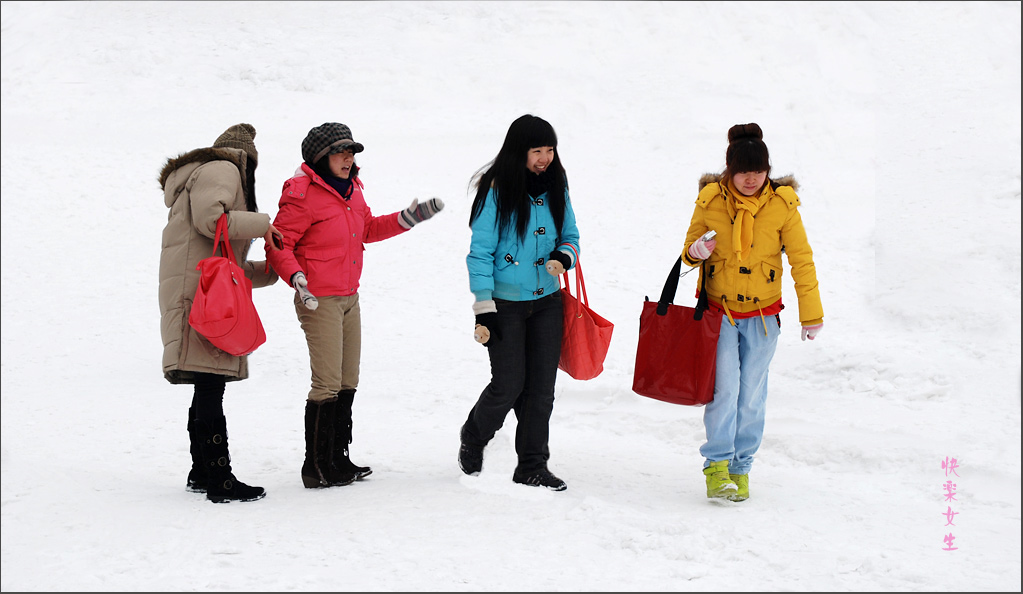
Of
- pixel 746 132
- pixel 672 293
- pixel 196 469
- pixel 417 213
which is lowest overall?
pixel 196 469

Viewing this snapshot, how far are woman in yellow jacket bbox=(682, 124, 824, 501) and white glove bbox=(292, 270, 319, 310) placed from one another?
6.30ft

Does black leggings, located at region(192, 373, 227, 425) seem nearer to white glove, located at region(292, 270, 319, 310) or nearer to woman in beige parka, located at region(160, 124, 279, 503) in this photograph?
woman in beige parka, located at region(160, 124, 279, 503)

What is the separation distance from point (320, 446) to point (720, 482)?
2.11m

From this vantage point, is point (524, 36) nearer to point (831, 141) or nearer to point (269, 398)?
point (831, 141)

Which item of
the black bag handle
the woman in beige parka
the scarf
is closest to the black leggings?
the woman in beige parka

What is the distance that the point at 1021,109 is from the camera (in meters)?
14.1

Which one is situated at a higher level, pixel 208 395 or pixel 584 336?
pixel 584 336

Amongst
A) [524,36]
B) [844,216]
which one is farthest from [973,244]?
[524,36]

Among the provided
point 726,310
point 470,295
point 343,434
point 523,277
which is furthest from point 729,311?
point 470,295

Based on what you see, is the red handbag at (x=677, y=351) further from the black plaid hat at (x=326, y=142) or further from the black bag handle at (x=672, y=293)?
the black plaid hat at (x=326, y=142)

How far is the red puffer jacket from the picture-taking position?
4938mm

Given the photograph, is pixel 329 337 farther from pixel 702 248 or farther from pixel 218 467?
pixel 702 248

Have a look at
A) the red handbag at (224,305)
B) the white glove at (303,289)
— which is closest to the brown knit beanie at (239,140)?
the red handbag at (224,305)

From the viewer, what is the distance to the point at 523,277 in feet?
16.3
